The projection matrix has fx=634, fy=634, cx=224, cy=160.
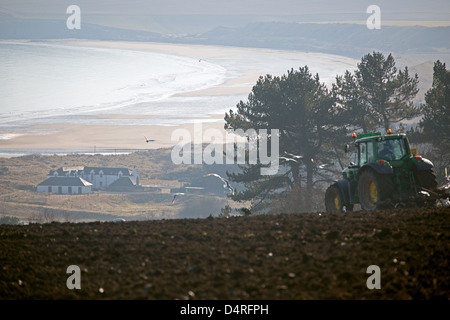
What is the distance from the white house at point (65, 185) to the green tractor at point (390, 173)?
9539 cm

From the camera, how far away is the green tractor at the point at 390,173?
1916 centimetres

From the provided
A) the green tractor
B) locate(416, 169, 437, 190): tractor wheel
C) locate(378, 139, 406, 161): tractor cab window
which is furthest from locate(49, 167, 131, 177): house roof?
locate(416, 169, 437, 190): tractor wheel

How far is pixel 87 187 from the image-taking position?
116 m

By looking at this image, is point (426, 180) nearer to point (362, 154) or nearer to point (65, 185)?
point (362, 154)

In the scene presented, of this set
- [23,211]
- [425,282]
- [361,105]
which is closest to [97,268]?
[425,282]

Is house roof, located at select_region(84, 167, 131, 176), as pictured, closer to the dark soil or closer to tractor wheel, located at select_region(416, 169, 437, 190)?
tractor wheel, located at select_region(416, 169, 437, 190)

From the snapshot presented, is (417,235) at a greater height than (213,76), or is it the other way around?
(213,76)

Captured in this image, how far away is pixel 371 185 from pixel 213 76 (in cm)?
11252

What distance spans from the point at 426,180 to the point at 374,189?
1.60 m

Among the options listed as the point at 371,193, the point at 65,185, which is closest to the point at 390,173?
the point at 371,193

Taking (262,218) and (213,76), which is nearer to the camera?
(262,218)
